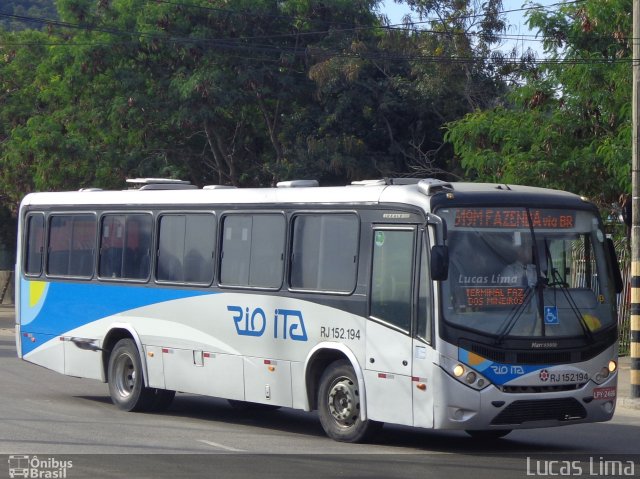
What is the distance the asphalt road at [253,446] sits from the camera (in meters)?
10.1

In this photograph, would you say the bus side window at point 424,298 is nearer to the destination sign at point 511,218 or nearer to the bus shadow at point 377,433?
the destination sign at point 511,218

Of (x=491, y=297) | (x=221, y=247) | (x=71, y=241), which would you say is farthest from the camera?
(x=71, y=241)

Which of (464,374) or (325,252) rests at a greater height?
(325,252)

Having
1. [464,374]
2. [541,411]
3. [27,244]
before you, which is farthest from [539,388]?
[27,244]

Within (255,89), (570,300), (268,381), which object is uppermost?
(255,89)

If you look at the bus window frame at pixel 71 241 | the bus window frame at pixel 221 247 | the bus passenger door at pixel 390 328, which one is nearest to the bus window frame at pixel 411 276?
the bus passenger door at pixel 390 328

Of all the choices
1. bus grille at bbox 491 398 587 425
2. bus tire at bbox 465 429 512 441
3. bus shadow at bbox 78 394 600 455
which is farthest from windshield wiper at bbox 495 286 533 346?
bus tire at bbox 465 429 512 441

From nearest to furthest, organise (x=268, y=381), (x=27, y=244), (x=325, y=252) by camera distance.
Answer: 1. (x=325, y=252)
2. (x=268, y=381)
3. (x=27, y=244)

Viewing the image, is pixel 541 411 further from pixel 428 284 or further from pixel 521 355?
pixel 428 284

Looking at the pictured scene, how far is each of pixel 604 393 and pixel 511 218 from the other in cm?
203

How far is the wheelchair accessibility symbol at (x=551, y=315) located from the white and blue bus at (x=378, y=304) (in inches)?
0.5

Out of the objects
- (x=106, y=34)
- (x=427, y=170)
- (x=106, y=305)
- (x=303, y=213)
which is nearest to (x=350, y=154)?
(x=427, y=170)

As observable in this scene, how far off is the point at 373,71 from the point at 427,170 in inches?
140

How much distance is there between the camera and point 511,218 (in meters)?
11.2
